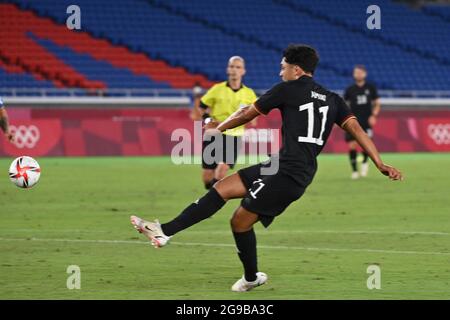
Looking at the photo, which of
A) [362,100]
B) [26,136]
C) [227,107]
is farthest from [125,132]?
[227,107]

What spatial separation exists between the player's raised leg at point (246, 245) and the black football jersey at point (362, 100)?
15.8 m

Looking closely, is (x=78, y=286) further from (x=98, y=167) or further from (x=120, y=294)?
(x=98, y=167)

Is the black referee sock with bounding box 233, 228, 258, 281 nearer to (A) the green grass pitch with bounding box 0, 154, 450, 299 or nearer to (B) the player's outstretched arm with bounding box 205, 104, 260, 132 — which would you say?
(A) the green grass pitch with bounding box 0, 154, 450, 299

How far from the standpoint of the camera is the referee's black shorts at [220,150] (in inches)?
691

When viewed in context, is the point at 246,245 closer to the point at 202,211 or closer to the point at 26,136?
the point at 202,211

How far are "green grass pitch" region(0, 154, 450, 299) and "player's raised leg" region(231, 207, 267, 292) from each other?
0.37 feet

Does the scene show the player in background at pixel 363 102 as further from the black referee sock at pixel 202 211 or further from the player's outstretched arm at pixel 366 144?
the black referee sock at pixel 202 211

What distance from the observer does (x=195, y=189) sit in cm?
2125

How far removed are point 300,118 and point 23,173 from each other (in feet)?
A: 17.9

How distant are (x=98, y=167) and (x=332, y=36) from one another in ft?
69.7

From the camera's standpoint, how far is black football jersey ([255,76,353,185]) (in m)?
9.32

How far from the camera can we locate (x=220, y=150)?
18.0 metres

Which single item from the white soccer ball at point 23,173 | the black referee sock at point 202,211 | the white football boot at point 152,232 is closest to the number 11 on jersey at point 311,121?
the black referee sock at point 202,211

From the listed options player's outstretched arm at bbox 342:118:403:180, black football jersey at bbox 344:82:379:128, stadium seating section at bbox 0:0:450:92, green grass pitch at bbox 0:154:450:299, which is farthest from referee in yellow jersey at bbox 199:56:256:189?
stadium seating section at bbox 0:0:450:92
